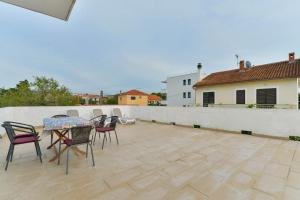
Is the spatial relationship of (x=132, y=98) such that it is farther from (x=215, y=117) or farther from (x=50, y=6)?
(x=50, y=6)

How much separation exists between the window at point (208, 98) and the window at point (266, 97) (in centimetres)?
347

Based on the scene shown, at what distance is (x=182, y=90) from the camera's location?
76.0 feet

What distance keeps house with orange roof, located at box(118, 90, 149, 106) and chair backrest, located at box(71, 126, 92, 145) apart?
29.6m

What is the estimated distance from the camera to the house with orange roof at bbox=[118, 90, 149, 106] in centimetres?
3320

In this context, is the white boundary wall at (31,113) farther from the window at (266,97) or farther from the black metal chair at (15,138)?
the window at (266,97)

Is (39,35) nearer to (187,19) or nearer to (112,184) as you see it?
(187,19)

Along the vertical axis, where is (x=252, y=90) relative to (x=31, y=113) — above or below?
above

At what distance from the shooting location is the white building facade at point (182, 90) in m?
21.8

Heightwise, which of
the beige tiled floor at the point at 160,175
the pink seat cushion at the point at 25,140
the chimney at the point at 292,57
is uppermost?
the chimney at the point at 292,57

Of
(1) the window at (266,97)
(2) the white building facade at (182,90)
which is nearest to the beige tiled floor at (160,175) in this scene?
(1) the window at (266,97)

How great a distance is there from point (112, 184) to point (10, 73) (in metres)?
13.4

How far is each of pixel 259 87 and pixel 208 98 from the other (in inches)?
161

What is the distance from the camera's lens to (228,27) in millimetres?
8203

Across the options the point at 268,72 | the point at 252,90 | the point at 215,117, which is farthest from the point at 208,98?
the point at 215,117
